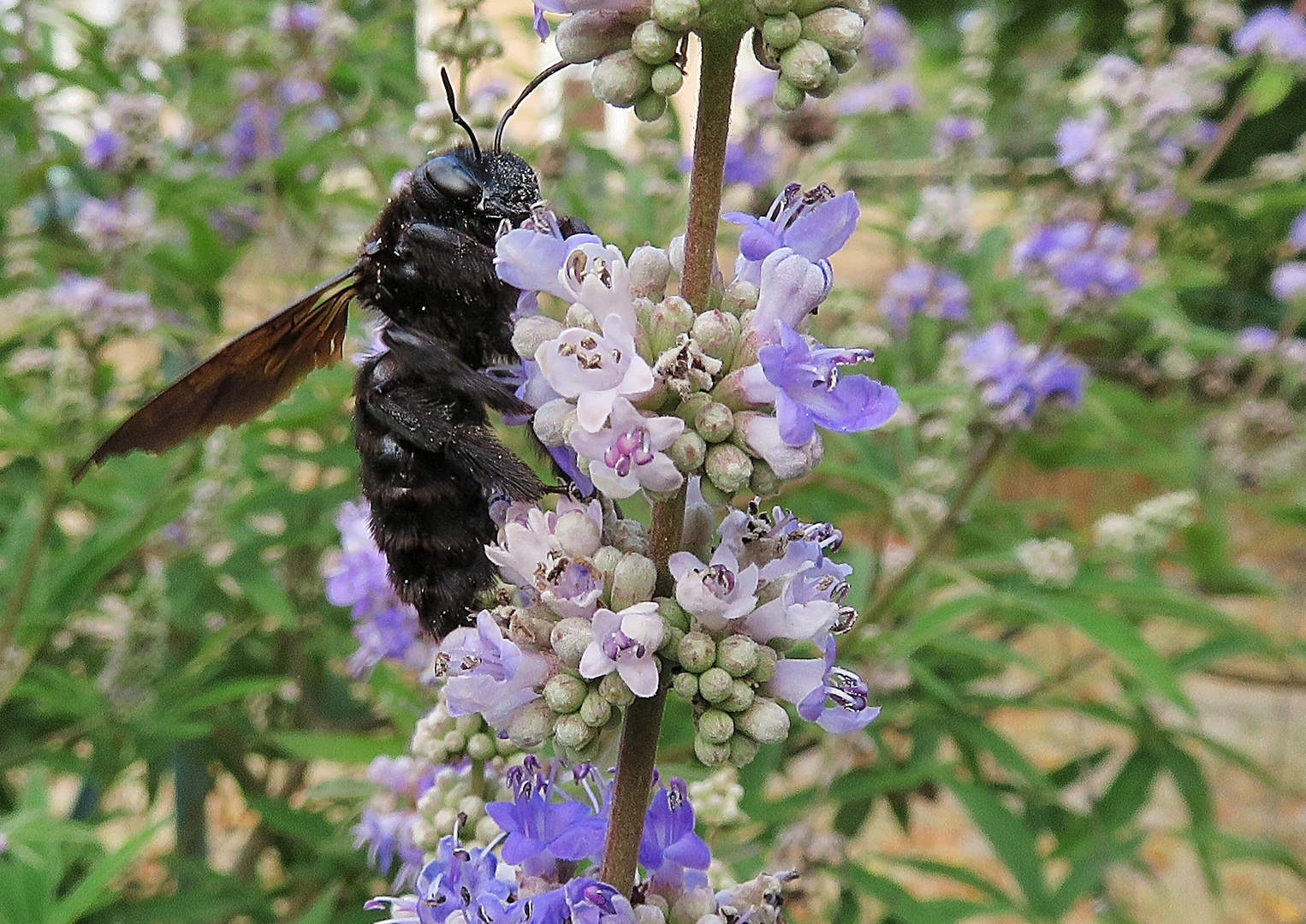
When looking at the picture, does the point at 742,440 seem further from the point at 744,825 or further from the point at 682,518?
the point at 744,825

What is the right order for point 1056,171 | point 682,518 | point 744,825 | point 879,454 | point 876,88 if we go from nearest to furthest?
point 682,518
point 744,825
point 879,454
point 876,88
point 1056,171

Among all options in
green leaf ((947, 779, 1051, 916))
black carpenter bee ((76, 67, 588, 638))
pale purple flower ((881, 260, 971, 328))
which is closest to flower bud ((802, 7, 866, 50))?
black carpenter bee ((76, 67, 588, 638))

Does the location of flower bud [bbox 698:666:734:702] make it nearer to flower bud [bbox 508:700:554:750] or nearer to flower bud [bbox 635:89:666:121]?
flower bud [bbox 508:700:554:750]

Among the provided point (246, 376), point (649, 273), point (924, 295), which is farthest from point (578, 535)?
point (924, 295)

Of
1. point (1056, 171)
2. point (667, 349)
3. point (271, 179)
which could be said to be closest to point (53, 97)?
point (271, 179)

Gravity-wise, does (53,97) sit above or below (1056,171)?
below

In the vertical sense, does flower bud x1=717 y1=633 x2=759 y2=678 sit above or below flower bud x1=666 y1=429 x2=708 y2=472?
below
